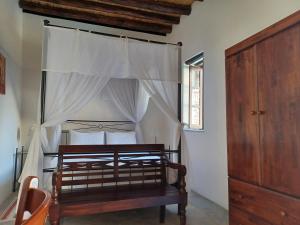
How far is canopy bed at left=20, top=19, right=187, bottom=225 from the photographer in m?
2.49

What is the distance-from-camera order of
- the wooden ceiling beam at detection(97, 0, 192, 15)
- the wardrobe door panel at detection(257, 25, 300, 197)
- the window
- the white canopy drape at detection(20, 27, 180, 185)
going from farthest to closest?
the window, the wooden ceiling beam at detection(97, 0, 192, 15), the white canopy drape at detection(20, 27, 180, 185), the wardrobe door panel at detection(257, 25, 300, 197)

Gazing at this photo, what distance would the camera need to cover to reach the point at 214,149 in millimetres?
3244

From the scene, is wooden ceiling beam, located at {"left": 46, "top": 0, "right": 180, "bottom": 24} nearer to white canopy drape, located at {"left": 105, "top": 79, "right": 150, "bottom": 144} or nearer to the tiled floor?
white canopy drape, located at {"left": 105, "top": 79, "right": 150, "bottom": 144}

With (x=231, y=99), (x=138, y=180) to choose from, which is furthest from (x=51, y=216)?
(x=231, y=99)

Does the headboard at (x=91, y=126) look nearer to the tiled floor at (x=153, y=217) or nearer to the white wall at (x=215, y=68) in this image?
the white wall at (x=215, y=68)

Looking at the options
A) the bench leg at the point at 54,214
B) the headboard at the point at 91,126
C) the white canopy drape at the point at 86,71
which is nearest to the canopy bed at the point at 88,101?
the white canopy drape at the point at 86,71

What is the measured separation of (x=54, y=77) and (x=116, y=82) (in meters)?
1.90

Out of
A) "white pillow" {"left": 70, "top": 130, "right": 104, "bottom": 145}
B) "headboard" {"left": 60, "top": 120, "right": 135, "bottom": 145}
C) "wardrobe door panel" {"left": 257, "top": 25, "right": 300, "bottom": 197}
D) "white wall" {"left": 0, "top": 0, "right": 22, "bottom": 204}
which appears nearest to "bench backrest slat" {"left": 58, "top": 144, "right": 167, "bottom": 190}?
"white wall" {"left": 0, "top": 0, "right": 22, "bottom": 204}

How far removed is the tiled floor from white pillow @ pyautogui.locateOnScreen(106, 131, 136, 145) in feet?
5.20

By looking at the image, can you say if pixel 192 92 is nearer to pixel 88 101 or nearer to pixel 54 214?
pixel 88 101

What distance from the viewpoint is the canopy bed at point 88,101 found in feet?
8.16

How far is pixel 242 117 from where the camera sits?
5.60 feet

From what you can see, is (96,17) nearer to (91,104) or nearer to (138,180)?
(91,104)

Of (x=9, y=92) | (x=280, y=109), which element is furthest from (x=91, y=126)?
(x=280, y=109)
